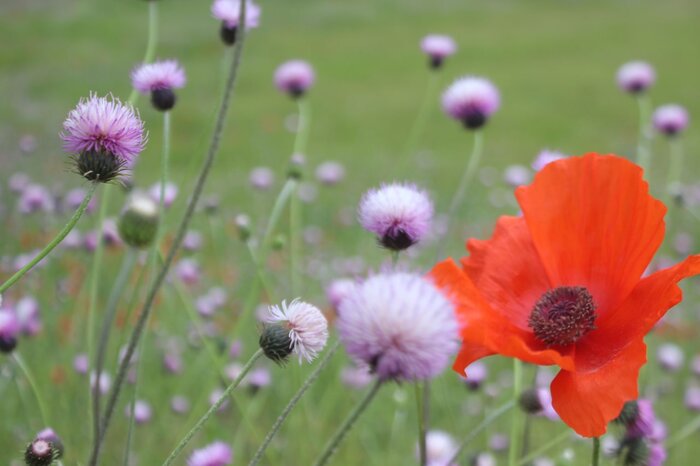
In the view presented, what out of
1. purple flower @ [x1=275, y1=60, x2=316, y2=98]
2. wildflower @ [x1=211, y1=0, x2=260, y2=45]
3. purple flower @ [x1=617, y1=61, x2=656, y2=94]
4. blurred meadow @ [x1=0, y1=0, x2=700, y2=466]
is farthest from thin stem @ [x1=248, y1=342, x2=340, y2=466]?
purple flower @ [x1=617, y1=61, x2=656, y2=94]

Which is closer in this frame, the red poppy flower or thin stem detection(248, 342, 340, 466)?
thin stem detection(248, 342, 340, 466)

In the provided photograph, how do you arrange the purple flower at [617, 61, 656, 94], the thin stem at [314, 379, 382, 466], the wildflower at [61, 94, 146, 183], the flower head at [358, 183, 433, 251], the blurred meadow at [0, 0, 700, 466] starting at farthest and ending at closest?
the purple flower at [617, 61, 656, 94] → the blurred meadow at [0, 0, 700, 466] → the flower head at [358, 183, 433, 251] → the wildflower at [61, 94, 146, 183] → the thin stem at [314, 379, 382, 466]

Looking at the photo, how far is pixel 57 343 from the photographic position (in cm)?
242

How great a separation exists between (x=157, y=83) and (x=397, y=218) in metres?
0.43

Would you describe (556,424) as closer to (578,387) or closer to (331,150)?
(578,387)

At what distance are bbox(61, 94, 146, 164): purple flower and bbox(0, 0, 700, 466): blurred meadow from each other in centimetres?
20

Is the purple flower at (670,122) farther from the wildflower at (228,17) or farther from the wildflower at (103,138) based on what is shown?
the wildflower at (103,138)

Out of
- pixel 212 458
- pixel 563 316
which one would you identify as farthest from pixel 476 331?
pixel 212 458

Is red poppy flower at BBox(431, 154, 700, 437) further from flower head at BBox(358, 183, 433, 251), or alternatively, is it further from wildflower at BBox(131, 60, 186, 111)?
wildflower at BBox(131, 60, 186, 111)

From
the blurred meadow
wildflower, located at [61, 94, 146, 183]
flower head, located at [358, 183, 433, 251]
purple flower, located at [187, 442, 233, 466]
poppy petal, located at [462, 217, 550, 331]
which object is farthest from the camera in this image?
the blurred meadow

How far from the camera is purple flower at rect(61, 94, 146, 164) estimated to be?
26.8 inches

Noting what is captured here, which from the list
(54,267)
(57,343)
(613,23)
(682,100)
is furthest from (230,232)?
(613,23)

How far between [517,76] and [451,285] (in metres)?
12.2

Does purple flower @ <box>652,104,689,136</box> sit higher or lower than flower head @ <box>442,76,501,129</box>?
Result: higher
